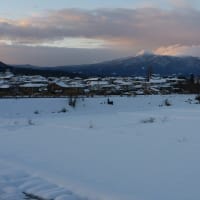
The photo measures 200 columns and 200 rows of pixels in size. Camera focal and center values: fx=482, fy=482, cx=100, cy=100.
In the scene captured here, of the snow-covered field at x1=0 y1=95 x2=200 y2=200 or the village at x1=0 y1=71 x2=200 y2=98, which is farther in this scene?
the village at x1=0 y1=71 x2=200 y2=98

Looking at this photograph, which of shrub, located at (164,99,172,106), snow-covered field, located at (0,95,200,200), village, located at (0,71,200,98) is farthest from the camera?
village, located at (0,71,200,98)

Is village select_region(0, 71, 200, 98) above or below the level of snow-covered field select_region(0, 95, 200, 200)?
below

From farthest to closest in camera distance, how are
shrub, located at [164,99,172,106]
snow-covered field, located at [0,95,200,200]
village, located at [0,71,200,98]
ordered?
village, located at [0,71,200,98] → shrub, located at [164,99,172,106] → snow-covered field, located at [0,95,200,200]

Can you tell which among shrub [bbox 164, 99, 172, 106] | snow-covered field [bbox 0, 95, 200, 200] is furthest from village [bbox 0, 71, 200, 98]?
snow-covered field [bbox 0, 95, 200, 200]

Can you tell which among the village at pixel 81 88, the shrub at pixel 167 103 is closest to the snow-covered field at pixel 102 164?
the shrub at pixel 167 103

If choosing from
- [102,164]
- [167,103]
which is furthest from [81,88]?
[102,164]

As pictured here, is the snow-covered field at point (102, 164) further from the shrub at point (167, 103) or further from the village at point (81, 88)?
the village at point (81, 88)

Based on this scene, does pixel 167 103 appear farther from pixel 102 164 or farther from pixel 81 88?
pixel 102 164

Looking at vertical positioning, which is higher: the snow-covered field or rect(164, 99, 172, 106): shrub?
the snow-covered field

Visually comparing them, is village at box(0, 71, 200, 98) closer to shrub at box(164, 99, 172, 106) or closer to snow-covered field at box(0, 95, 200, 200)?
shrub at box(164, 99, 172, 106)

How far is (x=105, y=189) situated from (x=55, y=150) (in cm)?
427

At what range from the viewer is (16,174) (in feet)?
31.0

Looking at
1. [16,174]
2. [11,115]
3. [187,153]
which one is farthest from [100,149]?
[11,115]

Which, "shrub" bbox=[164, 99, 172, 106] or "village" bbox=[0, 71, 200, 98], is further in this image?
"village" bbox=[0, 71, 200, 98]
